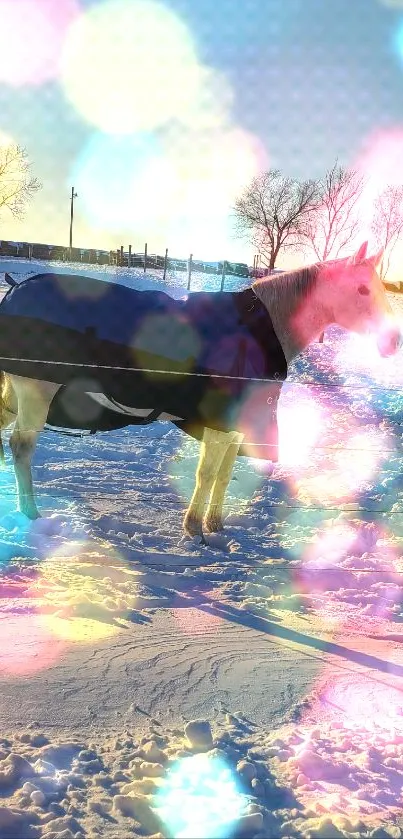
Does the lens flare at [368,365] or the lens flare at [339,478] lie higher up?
the lens flare at [368,365]

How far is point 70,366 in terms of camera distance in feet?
12.6

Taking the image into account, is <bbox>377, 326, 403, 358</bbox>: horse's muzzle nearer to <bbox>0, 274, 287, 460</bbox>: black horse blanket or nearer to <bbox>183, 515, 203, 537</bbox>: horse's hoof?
<bbox>0, 274, 287, 460</bbox>: black horse blanket

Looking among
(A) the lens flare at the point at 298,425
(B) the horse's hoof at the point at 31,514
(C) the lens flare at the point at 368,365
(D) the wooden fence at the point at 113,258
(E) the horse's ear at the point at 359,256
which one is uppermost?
(D) the wooden fence at the point at 113,258

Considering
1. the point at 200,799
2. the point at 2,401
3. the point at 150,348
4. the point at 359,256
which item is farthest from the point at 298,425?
the point at 200,799

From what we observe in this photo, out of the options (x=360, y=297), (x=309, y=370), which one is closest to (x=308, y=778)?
(x=360, y=297)

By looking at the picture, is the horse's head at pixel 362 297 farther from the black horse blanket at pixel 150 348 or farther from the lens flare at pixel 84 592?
the lens flare at pixel 84 592

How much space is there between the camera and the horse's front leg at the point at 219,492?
4699 millimetres

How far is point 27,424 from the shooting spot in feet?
14.7

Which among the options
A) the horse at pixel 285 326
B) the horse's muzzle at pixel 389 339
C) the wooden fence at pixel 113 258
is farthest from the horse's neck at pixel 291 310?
the wooden fence at pixel 113 258

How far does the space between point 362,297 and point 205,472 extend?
1729mm

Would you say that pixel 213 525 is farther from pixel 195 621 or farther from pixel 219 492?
pixel 195 621

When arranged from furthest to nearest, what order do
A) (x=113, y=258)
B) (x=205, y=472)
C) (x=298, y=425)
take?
(x=113, y=258) < (x=298, y=425) < (x=205, y=472)

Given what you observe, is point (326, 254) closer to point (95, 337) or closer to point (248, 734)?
point (95, 337)

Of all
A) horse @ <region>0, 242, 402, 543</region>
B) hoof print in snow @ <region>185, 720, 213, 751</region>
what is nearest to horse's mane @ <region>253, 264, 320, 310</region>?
horse @ <region>0, 242, 402, 543</region>
